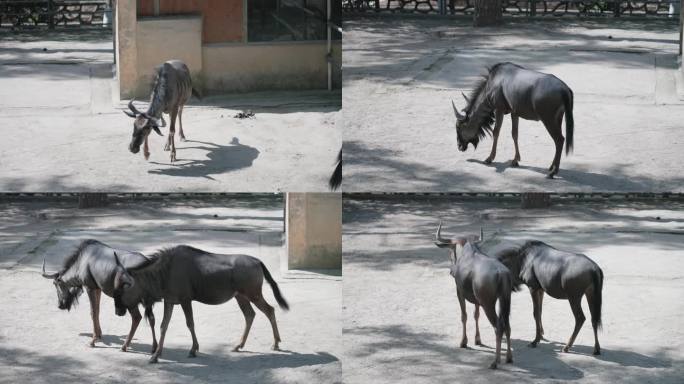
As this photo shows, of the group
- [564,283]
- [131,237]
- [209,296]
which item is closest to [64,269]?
[131,237]

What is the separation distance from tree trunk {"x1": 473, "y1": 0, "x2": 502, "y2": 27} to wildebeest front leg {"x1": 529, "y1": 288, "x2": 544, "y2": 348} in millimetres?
1649

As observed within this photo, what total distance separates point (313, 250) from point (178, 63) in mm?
1615

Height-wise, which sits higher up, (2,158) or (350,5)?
(350,5)

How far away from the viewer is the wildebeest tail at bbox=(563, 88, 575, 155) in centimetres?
777

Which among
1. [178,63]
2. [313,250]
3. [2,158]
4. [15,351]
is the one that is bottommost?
[15,351]

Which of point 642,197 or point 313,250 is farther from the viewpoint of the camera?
point 313,250

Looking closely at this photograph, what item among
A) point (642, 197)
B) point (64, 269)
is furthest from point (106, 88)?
point (642, 197)

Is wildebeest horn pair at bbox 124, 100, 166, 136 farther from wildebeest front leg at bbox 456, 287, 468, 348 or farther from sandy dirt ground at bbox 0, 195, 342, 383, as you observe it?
wildebeest front leg at bbox 456, 287, 468, 348

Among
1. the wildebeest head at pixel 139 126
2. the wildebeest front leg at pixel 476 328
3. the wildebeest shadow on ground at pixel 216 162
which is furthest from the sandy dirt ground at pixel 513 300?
the wildebeest head at pixel 139 126

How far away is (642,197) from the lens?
25.8 feet

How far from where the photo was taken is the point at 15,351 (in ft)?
27.3

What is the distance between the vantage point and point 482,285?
8023mm

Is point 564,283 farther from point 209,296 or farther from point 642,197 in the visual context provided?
point 209,296

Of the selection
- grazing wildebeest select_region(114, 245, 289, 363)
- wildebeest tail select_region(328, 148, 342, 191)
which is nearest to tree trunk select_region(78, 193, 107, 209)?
grazing wildebeest select_region(114, 245, 289, 363)
